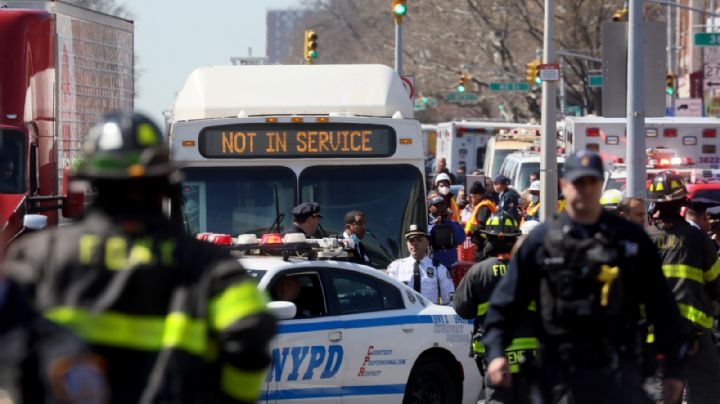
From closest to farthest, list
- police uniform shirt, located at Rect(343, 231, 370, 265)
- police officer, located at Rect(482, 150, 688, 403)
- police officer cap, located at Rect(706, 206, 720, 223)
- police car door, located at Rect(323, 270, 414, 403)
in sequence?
police officer, located at Rect(482, 150, 688, 403) → police car door, located at Rect(323, 270, 414, 403) → police officer cap, located at Rect(706, 206, 720, 223) → police uniform shirt, located at Rect(343, 231, 370, 265)

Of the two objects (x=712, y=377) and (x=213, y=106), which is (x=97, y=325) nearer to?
(x=712, y=377)

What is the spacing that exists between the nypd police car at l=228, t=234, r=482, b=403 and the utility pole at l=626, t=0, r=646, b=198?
4.78m

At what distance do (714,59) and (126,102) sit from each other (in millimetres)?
17832

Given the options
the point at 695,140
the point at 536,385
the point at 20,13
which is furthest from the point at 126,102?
the point at 536,385

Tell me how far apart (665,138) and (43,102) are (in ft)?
43.1

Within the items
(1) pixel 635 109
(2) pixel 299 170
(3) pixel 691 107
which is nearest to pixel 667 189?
(2) pixel 299 170

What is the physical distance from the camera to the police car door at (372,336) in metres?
10.4

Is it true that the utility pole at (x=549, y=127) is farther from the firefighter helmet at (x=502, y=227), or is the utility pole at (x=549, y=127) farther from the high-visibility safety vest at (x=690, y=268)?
the high-visibility safety vest at (x=690, y=268)

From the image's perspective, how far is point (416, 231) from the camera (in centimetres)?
1277

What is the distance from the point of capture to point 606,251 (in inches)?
250

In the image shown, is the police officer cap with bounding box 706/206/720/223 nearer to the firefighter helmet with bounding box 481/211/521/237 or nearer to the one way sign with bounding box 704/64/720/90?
the firefighter helmet with bounding box 481/211/521/237

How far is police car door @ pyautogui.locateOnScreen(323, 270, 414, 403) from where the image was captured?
1036 centimetres

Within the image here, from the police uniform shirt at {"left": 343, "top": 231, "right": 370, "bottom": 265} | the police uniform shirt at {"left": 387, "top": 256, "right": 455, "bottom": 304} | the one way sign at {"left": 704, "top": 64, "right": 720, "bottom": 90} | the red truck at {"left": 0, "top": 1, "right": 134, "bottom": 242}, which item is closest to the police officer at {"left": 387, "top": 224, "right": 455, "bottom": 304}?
the police uniform shirt at {"left": 387, "top": 256, "right": 455, "bottom": 304}

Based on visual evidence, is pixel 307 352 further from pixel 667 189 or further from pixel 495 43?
pixel 495 43
